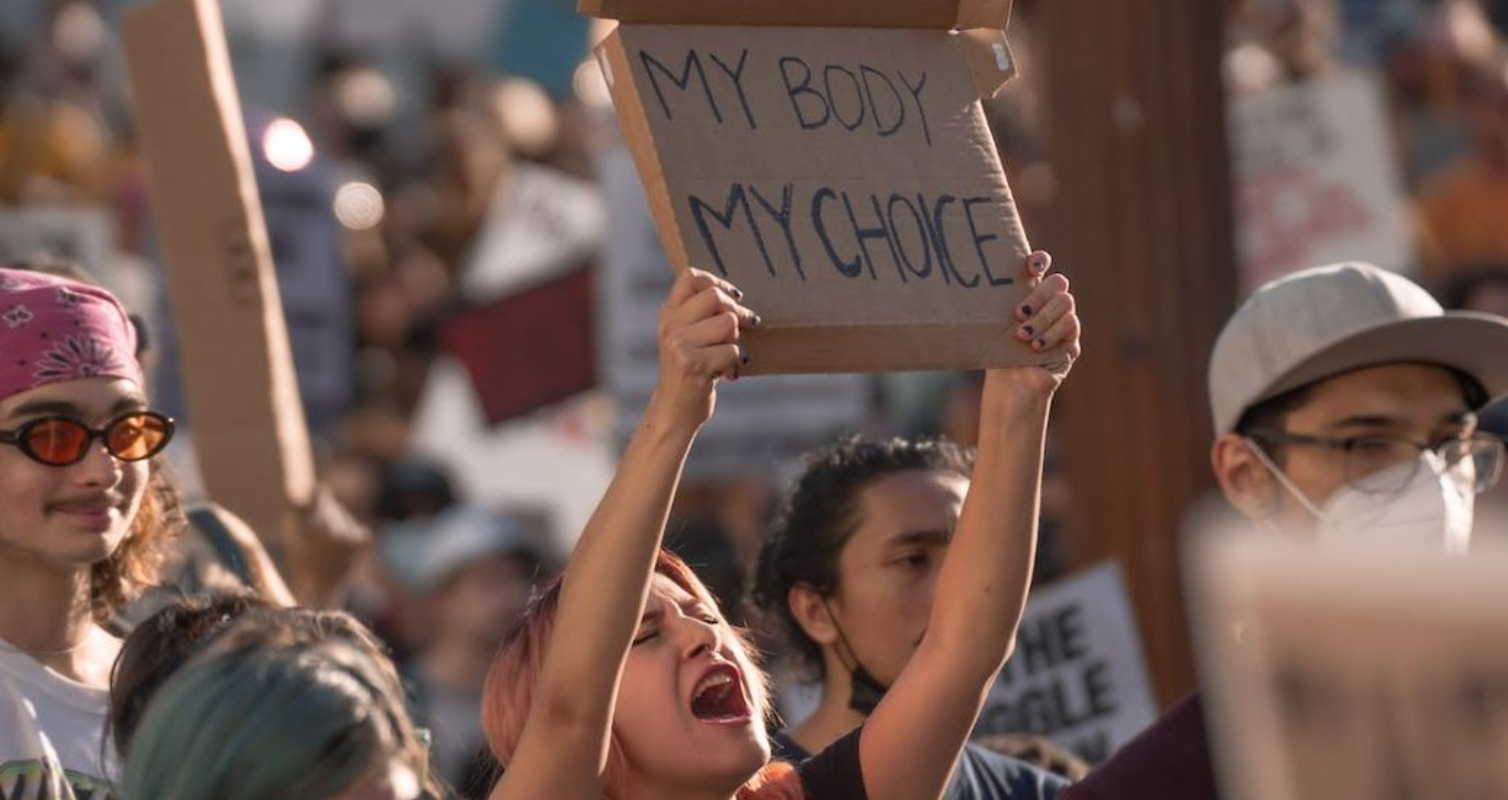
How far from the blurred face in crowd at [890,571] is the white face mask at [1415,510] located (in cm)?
63

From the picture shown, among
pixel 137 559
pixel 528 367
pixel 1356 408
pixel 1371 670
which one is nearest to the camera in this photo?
pixel 1371 670

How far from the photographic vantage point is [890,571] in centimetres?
421

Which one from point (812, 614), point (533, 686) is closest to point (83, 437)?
point (533, 686)

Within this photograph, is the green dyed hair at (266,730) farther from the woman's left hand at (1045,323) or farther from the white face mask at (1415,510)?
the white face mask at (1415,510)

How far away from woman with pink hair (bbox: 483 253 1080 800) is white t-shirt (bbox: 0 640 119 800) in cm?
66

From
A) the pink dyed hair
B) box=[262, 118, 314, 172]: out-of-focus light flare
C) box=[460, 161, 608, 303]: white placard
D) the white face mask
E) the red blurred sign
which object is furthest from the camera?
box=[460, 161, 608, 303]: white placard

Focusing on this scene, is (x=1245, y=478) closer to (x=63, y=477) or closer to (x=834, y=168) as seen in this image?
(x=834, y=168)

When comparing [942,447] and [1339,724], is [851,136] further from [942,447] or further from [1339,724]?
[1339,724]

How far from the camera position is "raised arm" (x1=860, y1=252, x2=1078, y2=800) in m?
3.30

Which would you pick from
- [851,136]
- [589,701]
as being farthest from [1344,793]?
[851,136]

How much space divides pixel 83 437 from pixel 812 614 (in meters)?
1.14

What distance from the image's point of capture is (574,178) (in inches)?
422

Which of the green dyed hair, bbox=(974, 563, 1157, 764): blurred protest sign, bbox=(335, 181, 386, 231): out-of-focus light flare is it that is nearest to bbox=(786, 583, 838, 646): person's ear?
bbox=(974, 563, 1157, 764): blurred protest sign

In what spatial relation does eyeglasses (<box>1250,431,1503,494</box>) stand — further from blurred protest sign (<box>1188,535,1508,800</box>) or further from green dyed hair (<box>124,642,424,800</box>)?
blurred protest sign (<box>1188,535,1508,800</box>)
